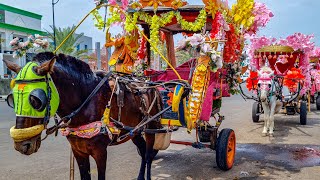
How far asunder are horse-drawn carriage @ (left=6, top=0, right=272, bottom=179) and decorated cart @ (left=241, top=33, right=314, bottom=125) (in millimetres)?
2567

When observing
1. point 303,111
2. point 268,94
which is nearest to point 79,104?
point 268,94

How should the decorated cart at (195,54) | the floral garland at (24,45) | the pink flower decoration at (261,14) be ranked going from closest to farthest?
the floral garland at (24,45) → the decorated cart at (195,54) → the pink flower decoration at (261,14)

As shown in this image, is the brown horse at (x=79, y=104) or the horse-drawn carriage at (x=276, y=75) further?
the horse-drawn carriage at (x=276, y=75)

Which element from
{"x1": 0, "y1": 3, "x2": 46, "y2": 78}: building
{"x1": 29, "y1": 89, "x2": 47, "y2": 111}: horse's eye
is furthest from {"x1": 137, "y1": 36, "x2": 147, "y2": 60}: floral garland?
{"x1": 0, "y1": 3, "x2": 46, "y2": 78}: building

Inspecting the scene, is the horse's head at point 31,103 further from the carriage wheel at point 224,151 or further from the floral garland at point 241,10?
the floral garland at point 241,10

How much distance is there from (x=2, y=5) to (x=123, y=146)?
29545 millimetres

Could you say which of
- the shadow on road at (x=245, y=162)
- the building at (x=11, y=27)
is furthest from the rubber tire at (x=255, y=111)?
the building at (x=11, y=27)

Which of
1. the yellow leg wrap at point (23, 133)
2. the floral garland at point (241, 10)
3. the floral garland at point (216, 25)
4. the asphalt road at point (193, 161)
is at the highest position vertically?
the floral garland at point (241, 10)

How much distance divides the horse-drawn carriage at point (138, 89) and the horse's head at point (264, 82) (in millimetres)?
2087

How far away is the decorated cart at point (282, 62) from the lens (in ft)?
32.0

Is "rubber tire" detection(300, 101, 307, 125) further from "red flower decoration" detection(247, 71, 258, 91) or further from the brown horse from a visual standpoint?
the brown horse

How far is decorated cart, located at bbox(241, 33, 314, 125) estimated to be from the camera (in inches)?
384

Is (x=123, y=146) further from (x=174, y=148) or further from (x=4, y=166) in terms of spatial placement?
(x=4, y=166)

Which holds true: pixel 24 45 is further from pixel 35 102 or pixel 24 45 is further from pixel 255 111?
pixel 255 111
